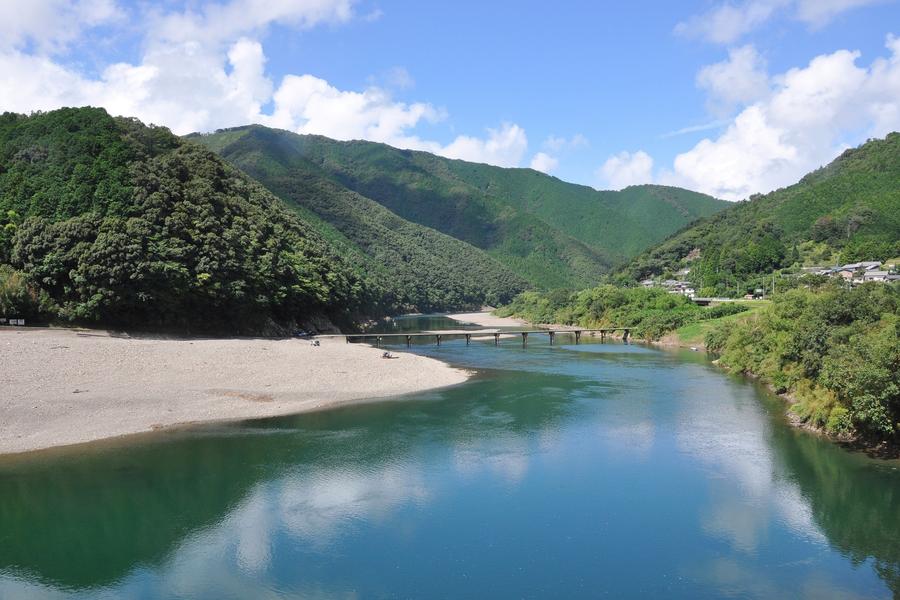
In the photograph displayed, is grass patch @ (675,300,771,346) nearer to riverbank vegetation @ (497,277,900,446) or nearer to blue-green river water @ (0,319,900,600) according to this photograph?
riverbank vegetation @ (497,277,900,446)

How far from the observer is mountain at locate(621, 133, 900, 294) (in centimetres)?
11144

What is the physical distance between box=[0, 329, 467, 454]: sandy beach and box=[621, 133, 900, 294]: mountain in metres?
82.5

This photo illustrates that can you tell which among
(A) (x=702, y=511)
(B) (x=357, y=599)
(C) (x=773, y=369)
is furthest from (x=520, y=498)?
(C) (x=773, y=369)

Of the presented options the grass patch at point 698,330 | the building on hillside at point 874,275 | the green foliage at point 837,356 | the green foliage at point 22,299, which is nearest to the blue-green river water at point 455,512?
the green foliage at point 837,356

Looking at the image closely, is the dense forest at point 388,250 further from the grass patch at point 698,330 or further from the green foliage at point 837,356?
the green foliage at point 837,356

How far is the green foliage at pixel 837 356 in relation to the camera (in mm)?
28000

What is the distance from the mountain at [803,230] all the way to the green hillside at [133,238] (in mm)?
79112

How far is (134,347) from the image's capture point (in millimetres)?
46000

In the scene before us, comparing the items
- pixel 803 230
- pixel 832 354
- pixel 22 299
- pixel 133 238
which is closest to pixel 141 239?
pixel 133 238

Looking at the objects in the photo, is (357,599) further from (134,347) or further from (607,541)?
(134,347)

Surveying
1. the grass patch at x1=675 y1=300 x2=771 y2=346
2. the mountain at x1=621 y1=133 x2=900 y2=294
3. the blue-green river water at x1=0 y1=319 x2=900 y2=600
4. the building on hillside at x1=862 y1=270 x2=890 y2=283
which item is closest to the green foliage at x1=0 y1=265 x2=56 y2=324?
the blue-green river water at x1=0 y1=319 x2=900 y2=600

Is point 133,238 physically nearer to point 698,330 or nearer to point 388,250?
point 698,330

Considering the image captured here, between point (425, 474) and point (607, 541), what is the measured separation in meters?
9.02

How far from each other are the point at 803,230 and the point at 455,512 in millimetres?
128505
